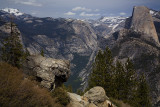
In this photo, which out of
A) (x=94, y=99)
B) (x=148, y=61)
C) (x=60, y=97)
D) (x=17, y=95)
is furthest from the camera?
(x=148, y=61)

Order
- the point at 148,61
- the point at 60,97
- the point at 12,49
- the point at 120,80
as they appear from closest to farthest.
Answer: the point at 60,97, the point at 12,49, the point at 120,80, the point at 148,61

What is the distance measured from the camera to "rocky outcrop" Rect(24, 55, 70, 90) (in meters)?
20.3

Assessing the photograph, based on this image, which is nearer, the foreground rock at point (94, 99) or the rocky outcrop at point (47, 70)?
the rocky outcrop at point (47, 70)

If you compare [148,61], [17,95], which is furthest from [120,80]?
[148,61]

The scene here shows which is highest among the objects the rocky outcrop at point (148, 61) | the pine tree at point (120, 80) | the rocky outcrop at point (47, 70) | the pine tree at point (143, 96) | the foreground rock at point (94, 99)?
the rocky outcrop at point (47, 70)

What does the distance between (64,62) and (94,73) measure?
27.9m

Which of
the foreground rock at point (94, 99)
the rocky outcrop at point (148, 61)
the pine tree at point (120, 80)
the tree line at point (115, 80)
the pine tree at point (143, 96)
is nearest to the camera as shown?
the foreground rock at point (94, 99)

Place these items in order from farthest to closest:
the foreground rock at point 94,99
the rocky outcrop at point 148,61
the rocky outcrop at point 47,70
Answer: the rocky outcrop at point 148,61 → the foreground rock at point 94,99 → the rocky outcrop at point 47,70

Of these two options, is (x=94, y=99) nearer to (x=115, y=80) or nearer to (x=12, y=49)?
(x=12, y=49)

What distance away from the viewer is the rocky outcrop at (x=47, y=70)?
20339 mm

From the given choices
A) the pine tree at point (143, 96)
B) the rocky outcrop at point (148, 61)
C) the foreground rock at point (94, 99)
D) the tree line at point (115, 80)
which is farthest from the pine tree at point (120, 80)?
the rocky outcrop at point (148, 61)

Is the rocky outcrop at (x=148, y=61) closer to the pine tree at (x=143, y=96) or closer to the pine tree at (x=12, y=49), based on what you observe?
the pine tree at (x=143, y=96)

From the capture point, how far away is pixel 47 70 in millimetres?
21234

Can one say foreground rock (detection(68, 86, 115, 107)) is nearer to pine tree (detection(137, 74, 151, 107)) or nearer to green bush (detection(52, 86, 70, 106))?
green bush (detection(52, 86, 70, 106))
